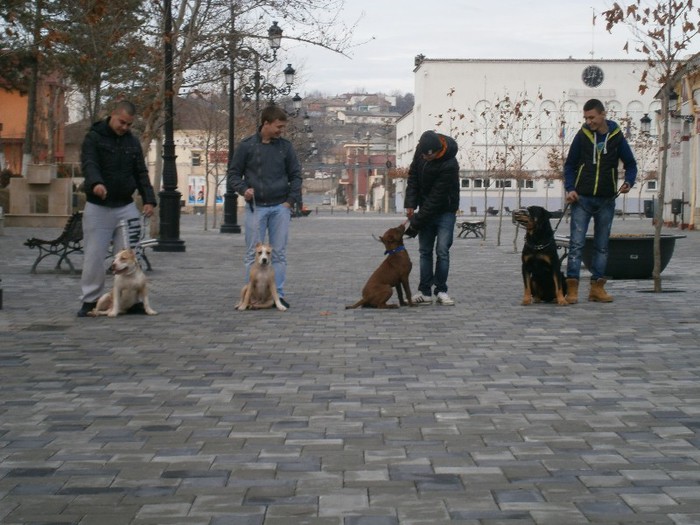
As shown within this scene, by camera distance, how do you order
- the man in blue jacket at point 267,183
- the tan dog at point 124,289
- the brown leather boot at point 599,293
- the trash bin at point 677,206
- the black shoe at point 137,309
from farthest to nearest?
the trash bin at point 677,206 → the brown leather boot at point 599,293 → the man in blue jacket at point 267,183 → the black shoe at point 137,309 → the tan dog at point 124,289

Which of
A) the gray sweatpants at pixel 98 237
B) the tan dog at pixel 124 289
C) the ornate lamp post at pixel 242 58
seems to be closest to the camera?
the tan dog at pixel 124 289

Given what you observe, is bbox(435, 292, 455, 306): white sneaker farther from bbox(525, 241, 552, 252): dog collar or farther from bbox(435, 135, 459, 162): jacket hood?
bbox(435, 135, 459, 162): jacket hood

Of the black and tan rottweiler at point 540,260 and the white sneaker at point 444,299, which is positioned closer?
the black and tan rottweiler at point 540,260

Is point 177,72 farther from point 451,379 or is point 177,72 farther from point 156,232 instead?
point 451,379

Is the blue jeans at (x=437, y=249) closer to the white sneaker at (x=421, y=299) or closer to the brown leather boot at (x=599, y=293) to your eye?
the white sneaker at (x=421, y=299)

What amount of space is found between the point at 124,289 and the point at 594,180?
16.2ft

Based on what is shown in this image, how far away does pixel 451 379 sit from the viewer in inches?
301

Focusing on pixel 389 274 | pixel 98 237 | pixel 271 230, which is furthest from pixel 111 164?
pixel 389 274

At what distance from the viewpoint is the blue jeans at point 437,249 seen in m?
12.8

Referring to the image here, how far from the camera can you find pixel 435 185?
41.5ft

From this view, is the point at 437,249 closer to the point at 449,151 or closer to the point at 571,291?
the point at 449,151

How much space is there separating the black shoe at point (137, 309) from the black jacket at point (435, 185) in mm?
2900

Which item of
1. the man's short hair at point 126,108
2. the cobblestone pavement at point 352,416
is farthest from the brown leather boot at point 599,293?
the man's short hair at point 126,108

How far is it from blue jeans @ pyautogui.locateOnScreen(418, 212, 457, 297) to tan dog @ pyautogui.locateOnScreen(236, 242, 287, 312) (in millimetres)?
1618
